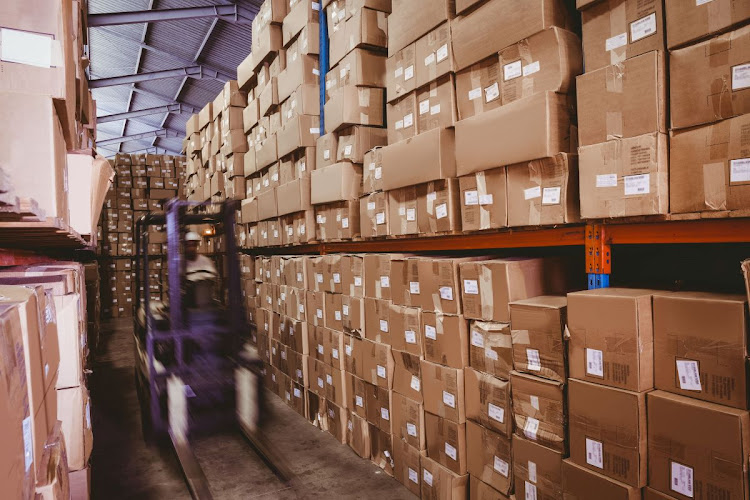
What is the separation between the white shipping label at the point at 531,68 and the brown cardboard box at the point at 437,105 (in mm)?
509

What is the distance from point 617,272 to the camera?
307cm

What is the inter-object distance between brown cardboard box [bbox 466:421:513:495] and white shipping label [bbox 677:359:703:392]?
93 centimetres

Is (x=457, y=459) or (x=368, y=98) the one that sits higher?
(x=368, y=98)

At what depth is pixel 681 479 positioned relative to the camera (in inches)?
65.6

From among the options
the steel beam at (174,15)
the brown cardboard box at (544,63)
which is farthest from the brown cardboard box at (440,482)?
the steel beam at (174,15)

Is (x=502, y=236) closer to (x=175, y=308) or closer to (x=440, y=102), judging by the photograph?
(x=440, y=102)

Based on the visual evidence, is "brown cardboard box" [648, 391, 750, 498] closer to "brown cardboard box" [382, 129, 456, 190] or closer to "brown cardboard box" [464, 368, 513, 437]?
"brown cardboard box" [464, 368, 513, 437]

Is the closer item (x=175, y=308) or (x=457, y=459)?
(x=457, y=459)

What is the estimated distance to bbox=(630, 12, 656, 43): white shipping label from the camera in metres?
1.82

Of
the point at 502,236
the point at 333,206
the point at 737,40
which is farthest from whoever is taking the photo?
the point at 333,206

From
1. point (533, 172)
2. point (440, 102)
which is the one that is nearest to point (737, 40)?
point (533, 172)

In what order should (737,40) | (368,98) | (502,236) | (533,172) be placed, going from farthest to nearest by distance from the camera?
1. (368,98)
2. (502,236)
3. (533,172)
4. (737,40)

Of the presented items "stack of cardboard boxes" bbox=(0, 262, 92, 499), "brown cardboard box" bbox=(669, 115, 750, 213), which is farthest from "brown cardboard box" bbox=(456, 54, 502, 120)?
"stack of cardboard boxes" bbox=(0, 262, 92, 499)

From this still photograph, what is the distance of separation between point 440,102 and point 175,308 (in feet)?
8.35
